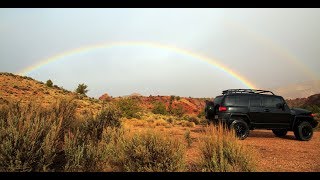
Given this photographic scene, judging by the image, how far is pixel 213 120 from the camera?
582 inches

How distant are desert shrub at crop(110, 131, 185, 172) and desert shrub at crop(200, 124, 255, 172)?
67 centimetres

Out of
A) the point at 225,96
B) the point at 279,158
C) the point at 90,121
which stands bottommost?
the point at 279,158

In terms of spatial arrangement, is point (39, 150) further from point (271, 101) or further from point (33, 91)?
point (33, 91)

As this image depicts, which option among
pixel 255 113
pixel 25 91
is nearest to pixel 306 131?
pixel 255 113

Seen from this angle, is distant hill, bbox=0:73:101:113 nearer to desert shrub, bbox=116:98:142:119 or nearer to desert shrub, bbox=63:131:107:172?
desert shrub, bbox=116:98:142:119

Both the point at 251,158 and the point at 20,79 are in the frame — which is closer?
the point at 251,158

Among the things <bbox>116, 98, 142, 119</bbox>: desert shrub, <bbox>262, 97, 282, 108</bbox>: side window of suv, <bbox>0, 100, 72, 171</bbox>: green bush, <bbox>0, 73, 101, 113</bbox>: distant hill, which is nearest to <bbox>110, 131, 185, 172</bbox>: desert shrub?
<bbox>0, 100, 72, 171</bbox>: green bush

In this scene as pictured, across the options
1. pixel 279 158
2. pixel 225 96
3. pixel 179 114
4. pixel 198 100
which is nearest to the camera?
pixel 279 158

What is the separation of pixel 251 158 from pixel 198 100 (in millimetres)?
89719

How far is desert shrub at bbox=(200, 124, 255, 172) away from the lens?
6824 millimetres

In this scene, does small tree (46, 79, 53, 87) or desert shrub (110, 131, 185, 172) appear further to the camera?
small tree (46, 79, 53, 87)
